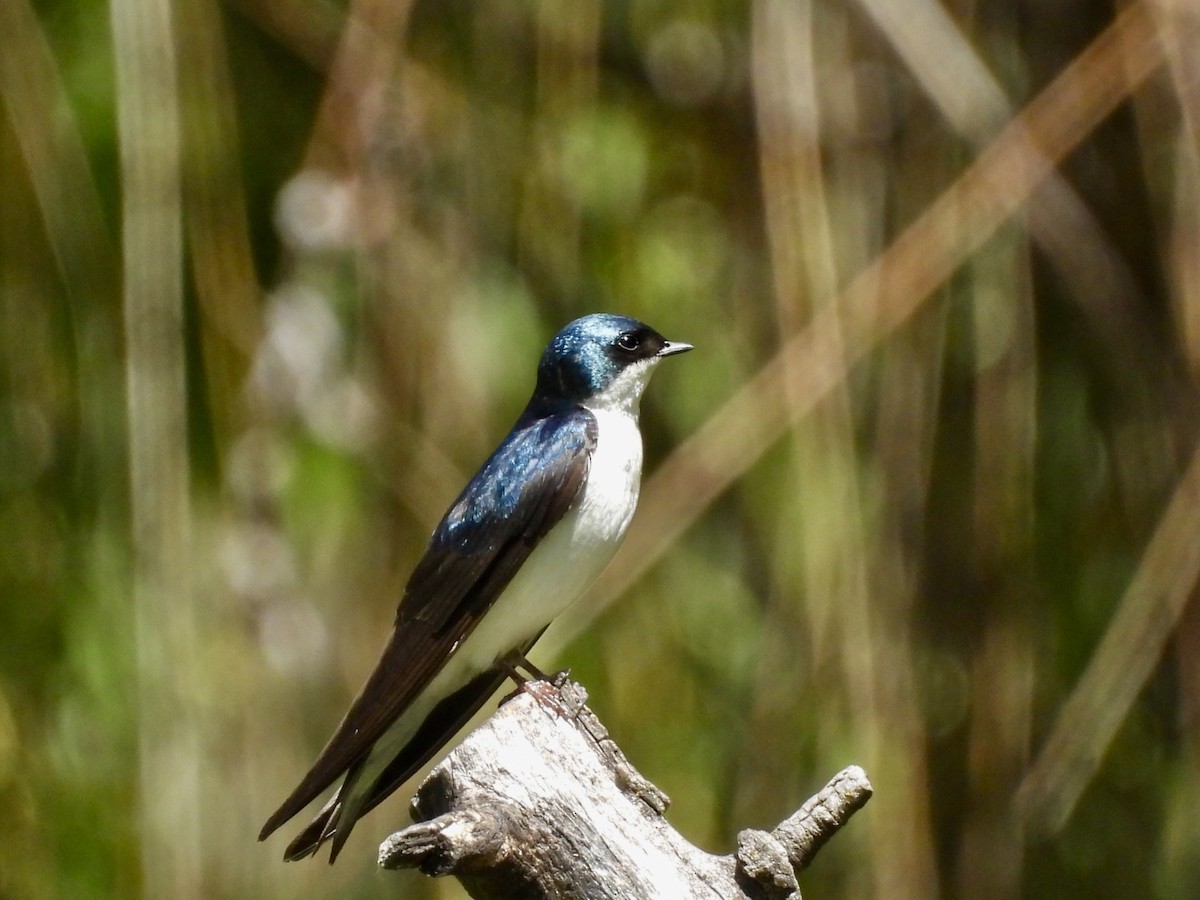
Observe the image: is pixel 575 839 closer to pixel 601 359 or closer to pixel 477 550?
pixel 477 550

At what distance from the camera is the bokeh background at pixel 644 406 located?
2281 mm

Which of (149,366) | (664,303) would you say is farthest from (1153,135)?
(149,366)

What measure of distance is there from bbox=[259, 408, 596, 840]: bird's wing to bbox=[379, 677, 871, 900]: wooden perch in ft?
1.98

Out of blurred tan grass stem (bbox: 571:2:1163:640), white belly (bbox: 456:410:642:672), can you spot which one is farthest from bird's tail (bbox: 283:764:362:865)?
blurred tan grass stem (bbox: 571:2:1163:640)

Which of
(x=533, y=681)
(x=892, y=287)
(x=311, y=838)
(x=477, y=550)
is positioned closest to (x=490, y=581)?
(x=477, y=550)

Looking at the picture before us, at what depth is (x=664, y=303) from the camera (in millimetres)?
2730

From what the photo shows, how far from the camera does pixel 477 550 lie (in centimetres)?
208

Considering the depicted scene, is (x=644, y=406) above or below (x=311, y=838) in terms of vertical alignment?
above

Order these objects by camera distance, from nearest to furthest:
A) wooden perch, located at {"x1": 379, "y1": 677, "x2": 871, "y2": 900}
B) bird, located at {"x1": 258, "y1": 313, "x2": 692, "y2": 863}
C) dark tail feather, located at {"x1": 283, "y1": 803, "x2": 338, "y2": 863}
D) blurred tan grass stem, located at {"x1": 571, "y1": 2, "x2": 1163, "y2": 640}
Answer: wooden perch, located at {"x1": 379, "y1": 677, "x2": 871, "y2": 900}, dark tail feather, located at {"x1": 283, "y1": 803, "x2": 338, "y2": 863}, bird, located at {"x1": 258, "y1": 313, "x2": 692, "y2": 863}, blurred tan grass stem, located at {"x1": 571, "y1": 2, "x2": 1163, "y2": 640}

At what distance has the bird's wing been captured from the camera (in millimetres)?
2029

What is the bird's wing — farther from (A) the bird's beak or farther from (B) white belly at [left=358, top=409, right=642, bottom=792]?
(A) the bird's beak

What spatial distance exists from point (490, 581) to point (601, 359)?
40cm

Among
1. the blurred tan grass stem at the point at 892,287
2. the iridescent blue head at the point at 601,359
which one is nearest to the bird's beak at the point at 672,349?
the iridescent blue head at the point at 601,359

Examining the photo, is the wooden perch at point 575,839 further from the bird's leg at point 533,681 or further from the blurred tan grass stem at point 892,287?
the blurred tan grass stem at point 892,287
